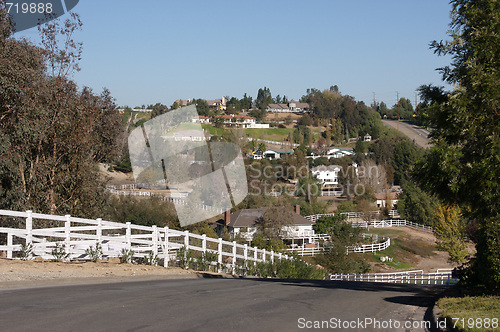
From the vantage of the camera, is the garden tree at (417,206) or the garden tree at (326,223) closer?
the garden tree at (326,223)

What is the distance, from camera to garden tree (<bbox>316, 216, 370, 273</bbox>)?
133ft

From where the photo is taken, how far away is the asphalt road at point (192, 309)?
6.51 m

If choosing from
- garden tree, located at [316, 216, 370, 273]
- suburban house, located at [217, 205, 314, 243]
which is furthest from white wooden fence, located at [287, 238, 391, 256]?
suburban house, located at [217, 205, 314, 243]

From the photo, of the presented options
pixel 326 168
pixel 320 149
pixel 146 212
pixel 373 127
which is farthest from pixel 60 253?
pixel 373 127

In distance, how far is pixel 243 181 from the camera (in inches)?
2128

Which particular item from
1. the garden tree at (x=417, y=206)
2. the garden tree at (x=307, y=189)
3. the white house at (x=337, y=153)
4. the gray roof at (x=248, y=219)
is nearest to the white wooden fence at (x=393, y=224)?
the garden tree at (x=417, y=206)

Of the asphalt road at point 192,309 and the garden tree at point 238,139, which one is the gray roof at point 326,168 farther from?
the asphalt road at point 192,309

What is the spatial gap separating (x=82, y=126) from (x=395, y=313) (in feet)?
69.5

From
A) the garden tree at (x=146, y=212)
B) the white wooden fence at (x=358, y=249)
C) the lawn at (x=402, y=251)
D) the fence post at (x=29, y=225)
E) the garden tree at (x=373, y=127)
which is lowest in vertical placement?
the lawn at (x=402, y=251)

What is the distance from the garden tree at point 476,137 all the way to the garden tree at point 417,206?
→ 6187 cm

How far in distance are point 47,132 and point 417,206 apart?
2506 inches

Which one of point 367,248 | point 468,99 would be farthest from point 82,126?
point 367,248

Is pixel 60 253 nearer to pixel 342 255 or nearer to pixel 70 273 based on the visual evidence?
pixel 70 273

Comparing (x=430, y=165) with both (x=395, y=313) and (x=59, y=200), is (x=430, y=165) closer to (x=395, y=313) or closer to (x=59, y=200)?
(x=395, y=313)
